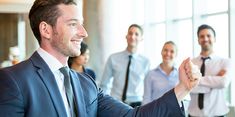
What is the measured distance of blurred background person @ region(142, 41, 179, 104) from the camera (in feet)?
13.1

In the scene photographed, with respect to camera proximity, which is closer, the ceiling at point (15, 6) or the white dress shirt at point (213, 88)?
the white dress shirt at point (213, 88)

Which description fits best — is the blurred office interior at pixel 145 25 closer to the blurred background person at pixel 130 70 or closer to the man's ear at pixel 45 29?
the blurred background person at pixel 130 70

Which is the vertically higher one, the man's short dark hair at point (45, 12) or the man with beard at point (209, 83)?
the man's short dark hair at point (45, 12)

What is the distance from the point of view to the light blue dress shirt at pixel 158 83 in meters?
4.00

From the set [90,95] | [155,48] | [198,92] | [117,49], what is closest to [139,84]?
[198,92]

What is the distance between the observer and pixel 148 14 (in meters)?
6.05

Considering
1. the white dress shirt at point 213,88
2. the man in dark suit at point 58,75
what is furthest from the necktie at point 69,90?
the white dress shirt at point 213,88

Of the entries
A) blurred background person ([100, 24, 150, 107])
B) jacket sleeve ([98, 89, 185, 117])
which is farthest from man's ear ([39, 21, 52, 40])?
blurred background person ([100, 24, 150, 107])

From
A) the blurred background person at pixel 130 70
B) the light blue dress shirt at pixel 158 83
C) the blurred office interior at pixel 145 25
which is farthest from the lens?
the blurred background person at pixel 130 70

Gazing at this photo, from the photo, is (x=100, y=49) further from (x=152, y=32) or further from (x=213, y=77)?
(x=213, y=77)

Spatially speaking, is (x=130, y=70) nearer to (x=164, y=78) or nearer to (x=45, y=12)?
(x=164, y=78)

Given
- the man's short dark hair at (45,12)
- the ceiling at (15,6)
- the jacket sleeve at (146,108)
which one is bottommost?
the jacket sleeve at (146,108)

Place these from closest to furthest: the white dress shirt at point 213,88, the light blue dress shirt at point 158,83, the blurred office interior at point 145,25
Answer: the white dress shirt at point 213,88 → the light blue dress shirt at point 158,83 → the blurred office interior at point 145,25

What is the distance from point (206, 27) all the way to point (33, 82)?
2.54 m
